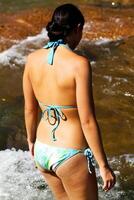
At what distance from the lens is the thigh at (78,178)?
385cm

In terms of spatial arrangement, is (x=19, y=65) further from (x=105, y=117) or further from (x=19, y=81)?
(x=105, y=117)

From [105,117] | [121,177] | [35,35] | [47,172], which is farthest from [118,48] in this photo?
[47,172]

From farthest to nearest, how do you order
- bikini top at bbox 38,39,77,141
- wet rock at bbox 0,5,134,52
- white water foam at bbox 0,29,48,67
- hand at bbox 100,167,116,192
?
wet rock at bbox 0,5,134,52
white water foam at bbox 0,29,48,67
bikini top at bbox 38,39,77,141
hand at bbox 100,167,116,192

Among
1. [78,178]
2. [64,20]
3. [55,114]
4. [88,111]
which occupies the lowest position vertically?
[78,178]

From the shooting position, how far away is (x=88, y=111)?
365 centimetres

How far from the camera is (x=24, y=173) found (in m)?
6.23

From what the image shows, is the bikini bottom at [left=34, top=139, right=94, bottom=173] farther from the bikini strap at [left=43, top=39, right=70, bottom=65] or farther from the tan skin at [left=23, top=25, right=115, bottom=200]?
the bikini strap at [left=43, top=39, right=70, bottom=65]

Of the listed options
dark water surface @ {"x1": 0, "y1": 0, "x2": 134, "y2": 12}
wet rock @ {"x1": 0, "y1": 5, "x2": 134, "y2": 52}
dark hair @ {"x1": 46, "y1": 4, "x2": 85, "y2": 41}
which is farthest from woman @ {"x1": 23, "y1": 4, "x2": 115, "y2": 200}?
dark water surface @ {"x1": 0, "y1": 0, "x2": 134, "y2": 12}

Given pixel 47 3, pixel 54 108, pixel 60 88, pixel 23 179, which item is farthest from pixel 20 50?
pixel 60 88

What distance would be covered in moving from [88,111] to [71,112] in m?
0.23

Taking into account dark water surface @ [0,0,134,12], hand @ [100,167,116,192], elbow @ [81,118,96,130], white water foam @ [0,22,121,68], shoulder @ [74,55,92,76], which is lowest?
dark water surface @ [0,0,134,12]

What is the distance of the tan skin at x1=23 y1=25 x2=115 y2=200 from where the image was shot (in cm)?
364

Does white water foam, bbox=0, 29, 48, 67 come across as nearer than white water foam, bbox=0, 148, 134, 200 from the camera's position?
No

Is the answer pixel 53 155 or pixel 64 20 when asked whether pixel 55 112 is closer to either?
pixel 53 155
